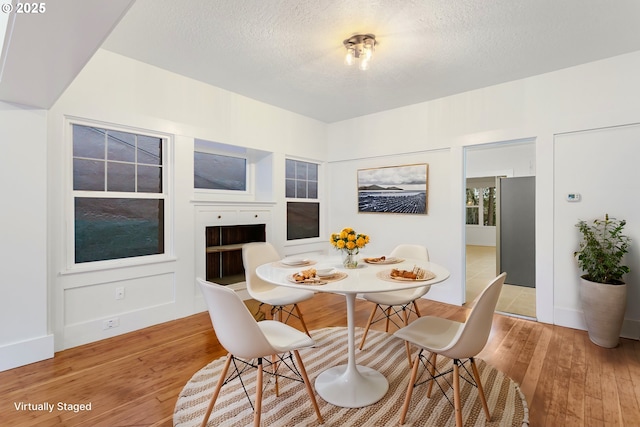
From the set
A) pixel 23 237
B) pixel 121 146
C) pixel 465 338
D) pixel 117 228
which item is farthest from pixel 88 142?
pixel 465 338

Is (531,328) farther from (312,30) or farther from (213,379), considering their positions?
(312,30)

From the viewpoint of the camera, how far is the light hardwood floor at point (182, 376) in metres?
1.80

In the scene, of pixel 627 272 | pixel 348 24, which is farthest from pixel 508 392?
pixel 348 24

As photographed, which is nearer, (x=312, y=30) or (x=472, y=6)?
(x=472, y=6)

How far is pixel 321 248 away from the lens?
5113 millimetres

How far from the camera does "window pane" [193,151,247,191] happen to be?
393 cm

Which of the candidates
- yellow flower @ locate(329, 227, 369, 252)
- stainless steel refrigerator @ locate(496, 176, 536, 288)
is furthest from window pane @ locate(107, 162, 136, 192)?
stainless steel refrigerator @ locate(496, 176, 536, 288)

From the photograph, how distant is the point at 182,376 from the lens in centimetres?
222

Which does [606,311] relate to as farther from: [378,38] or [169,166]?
[169,166]

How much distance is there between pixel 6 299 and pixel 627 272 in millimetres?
5083

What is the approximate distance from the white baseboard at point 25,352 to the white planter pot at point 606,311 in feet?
15.1

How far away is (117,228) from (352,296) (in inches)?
95.1

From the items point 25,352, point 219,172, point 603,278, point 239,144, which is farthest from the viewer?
point 219,172

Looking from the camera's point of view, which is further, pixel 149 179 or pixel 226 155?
pixel 226 155
